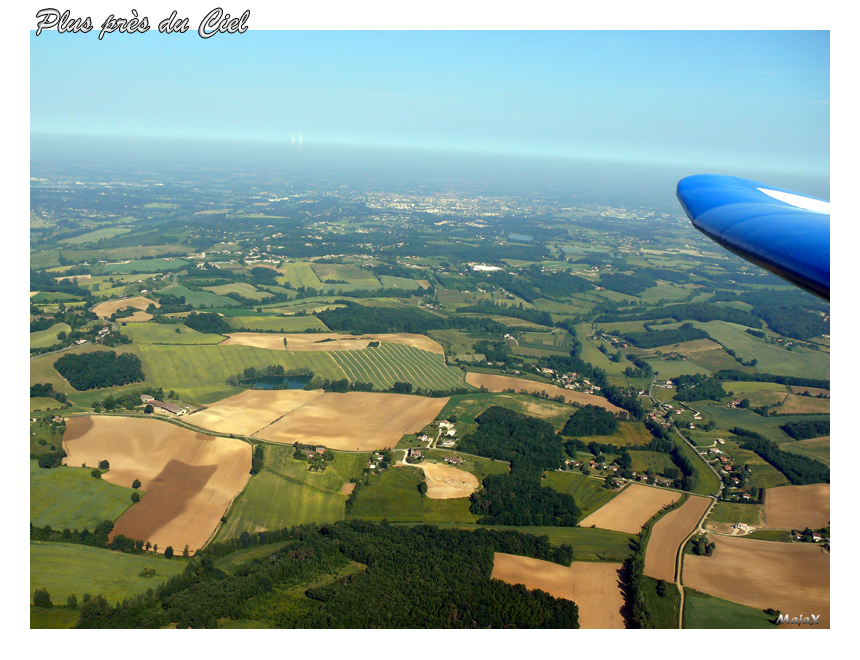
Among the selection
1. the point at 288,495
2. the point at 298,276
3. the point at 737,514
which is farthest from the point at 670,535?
the point at 298,276

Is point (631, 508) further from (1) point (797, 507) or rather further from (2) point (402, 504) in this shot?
(2) point (402, 504)

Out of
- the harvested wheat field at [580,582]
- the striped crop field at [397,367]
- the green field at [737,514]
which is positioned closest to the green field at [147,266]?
the striped crop field at [397,367]

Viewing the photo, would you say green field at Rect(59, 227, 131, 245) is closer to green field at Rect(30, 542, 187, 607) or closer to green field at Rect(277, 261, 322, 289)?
green field at Rect(277, 261, 322, 289)

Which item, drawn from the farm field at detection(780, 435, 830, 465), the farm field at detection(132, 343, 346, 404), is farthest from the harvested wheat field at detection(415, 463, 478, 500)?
the farm field at detection(780, 435, 830, 465)

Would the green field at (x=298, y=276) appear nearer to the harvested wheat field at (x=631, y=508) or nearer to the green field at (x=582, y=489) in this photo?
the green field at (x=582, y=489)

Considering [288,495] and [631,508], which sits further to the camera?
[631,508]

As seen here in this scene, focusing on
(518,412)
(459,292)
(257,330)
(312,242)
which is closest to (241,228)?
(312,242)
